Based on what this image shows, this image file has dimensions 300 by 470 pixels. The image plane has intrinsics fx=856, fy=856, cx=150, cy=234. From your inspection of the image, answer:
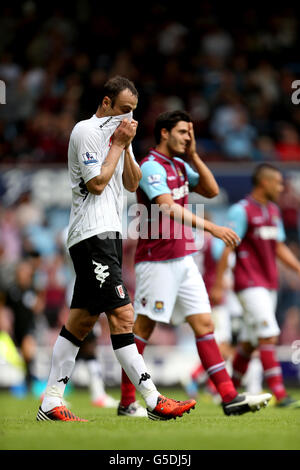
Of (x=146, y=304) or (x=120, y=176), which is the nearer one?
(x=120, y=176)

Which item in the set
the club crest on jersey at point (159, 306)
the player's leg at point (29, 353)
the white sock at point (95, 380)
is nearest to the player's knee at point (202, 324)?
the club crest on jersey at point (159, 306)

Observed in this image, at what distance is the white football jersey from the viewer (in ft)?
18.5

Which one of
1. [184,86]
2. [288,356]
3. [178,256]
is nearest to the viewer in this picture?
[178,256]

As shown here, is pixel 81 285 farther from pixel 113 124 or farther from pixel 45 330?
pixel 45 330

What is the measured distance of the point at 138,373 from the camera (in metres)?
5.60

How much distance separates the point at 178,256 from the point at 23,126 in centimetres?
935

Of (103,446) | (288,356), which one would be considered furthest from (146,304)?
(288,356)

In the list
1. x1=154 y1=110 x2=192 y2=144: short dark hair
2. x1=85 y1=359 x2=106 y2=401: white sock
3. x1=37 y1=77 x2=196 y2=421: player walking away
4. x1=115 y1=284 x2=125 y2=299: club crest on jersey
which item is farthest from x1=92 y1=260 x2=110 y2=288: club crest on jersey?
x1=85 y1=359 x2=106 y2=401: white sock

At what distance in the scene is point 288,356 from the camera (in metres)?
13.3

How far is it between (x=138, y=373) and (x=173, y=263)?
1354mm

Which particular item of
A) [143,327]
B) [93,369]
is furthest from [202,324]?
[93,369]

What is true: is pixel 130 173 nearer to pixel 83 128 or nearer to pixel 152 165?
pixel 83 128

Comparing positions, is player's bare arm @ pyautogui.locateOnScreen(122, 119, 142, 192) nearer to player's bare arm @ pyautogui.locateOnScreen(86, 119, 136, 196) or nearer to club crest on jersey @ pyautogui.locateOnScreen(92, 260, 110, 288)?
player's bare arm @ pyautogui.locateOnScreen(86, 119, 136, 196)

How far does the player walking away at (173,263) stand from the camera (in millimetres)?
6480
